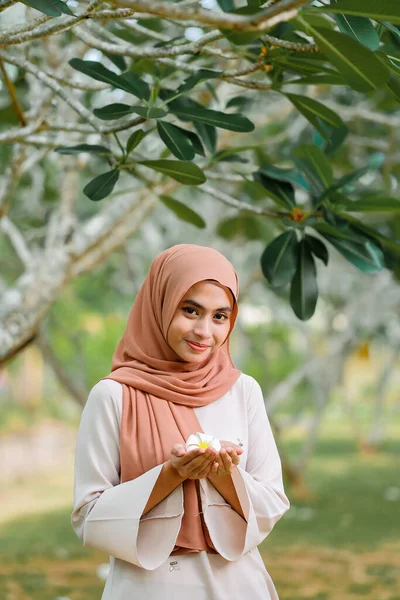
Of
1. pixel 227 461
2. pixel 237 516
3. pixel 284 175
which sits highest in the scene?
pixel 284 175

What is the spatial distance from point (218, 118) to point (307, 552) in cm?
409

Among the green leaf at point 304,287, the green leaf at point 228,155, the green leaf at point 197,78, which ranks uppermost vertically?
the green leaf at point 197,78

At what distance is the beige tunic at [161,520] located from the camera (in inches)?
50.6

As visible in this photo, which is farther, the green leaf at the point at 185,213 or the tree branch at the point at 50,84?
the green leaf at the point at 185,213

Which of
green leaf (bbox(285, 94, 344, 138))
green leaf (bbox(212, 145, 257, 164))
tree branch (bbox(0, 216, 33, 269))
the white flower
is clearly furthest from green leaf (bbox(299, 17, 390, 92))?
tree branch (bbox(0, 216, 33, 269))

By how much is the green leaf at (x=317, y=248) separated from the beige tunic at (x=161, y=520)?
63 centimetres

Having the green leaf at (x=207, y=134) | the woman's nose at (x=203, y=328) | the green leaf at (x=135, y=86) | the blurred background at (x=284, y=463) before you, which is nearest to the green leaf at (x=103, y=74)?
the green leaf at (x=135, y=86)

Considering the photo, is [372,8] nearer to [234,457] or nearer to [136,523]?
[234,457]

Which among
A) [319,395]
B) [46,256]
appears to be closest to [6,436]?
[319,395]

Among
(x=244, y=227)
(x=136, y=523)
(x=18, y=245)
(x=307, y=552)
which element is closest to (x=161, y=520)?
(x=136, y=523)

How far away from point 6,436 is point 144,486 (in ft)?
36.5

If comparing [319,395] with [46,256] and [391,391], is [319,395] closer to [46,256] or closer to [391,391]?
[46,256]

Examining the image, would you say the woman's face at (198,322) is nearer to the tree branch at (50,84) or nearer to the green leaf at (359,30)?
the green leaf at (359,30)

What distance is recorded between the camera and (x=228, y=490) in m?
1.35
